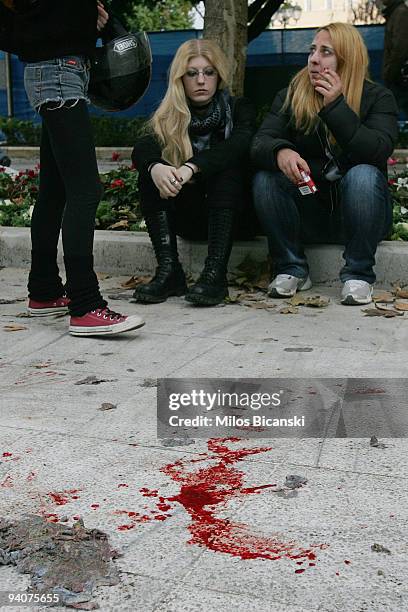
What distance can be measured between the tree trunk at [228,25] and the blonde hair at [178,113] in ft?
6.54

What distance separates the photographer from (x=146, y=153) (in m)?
5.04

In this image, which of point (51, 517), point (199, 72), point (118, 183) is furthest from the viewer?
point (118, 183)

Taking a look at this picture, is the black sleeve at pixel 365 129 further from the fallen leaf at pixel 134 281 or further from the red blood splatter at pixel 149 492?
the red blood splatter at pixel 149 492

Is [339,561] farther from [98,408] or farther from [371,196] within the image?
[371,196]

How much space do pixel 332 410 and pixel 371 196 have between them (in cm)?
186

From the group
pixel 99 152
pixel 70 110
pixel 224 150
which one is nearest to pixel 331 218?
pixel 224 150

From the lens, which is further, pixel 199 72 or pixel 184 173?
pixel 199 72

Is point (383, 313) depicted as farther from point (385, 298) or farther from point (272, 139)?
point (272, 139)

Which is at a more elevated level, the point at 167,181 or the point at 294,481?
the point at 167,181

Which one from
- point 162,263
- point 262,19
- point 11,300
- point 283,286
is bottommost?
point 11,300

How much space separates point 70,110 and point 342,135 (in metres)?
1.41

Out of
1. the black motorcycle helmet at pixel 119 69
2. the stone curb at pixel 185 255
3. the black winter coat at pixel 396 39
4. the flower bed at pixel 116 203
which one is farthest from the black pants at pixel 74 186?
the black winter coat at pixel 396 39

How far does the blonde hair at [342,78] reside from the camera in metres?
4.91

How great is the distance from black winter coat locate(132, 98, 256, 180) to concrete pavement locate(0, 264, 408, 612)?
0.89 meters
